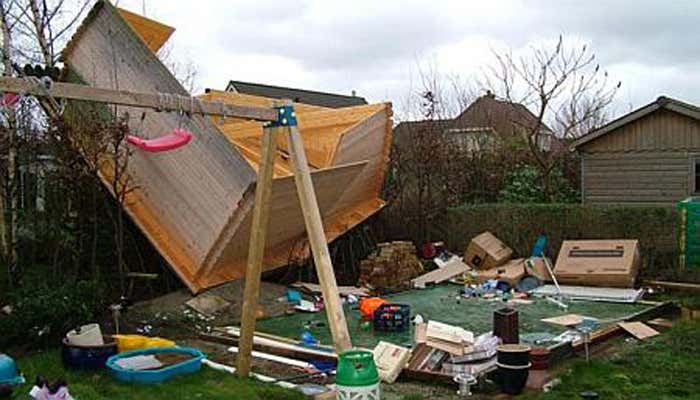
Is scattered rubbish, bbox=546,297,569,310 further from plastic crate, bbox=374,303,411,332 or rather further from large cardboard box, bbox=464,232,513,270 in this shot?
plastic crate, bbox=374,303,411,332

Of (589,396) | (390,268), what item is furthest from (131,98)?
(390,268)

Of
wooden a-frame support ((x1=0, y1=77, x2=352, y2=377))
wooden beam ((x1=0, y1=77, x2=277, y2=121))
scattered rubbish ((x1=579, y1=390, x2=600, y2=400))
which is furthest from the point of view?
scattered rubbish ((x1=579, y1=390, x2=600, y2=400))

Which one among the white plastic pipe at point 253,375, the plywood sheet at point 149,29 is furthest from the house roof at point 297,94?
the white plastic pipe at point 253,375

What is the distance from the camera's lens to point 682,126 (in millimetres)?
13633

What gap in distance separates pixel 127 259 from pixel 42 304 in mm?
3040

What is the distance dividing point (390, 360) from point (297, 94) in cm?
2713

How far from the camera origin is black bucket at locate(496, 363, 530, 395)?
17.8 ft

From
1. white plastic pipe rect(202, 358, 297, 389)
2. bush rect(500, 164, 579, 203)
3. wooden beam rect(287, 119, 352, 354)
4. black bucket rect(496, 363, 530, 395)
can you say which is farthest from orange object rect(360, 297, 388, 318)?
bush rect(500, 164, 579, 203)

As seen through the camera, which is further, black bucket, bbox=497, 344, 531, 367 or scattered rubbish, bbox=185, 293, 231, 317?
scattered rubbish, bbox=185, 293, 231, 317

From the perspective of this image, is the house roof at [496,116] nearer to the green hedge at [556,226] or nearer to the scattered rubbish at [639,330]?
the green hedge at [556,226]

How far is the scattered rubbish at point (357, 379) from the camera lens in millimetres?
4324

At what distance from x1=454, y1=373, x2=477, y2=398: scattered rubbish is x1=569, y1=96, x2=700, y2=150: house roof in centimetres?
1014

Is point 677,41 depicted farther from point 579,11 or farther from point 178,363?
point 178,363

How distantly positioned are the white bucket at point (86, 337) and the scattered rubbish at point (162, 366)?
45 cm
